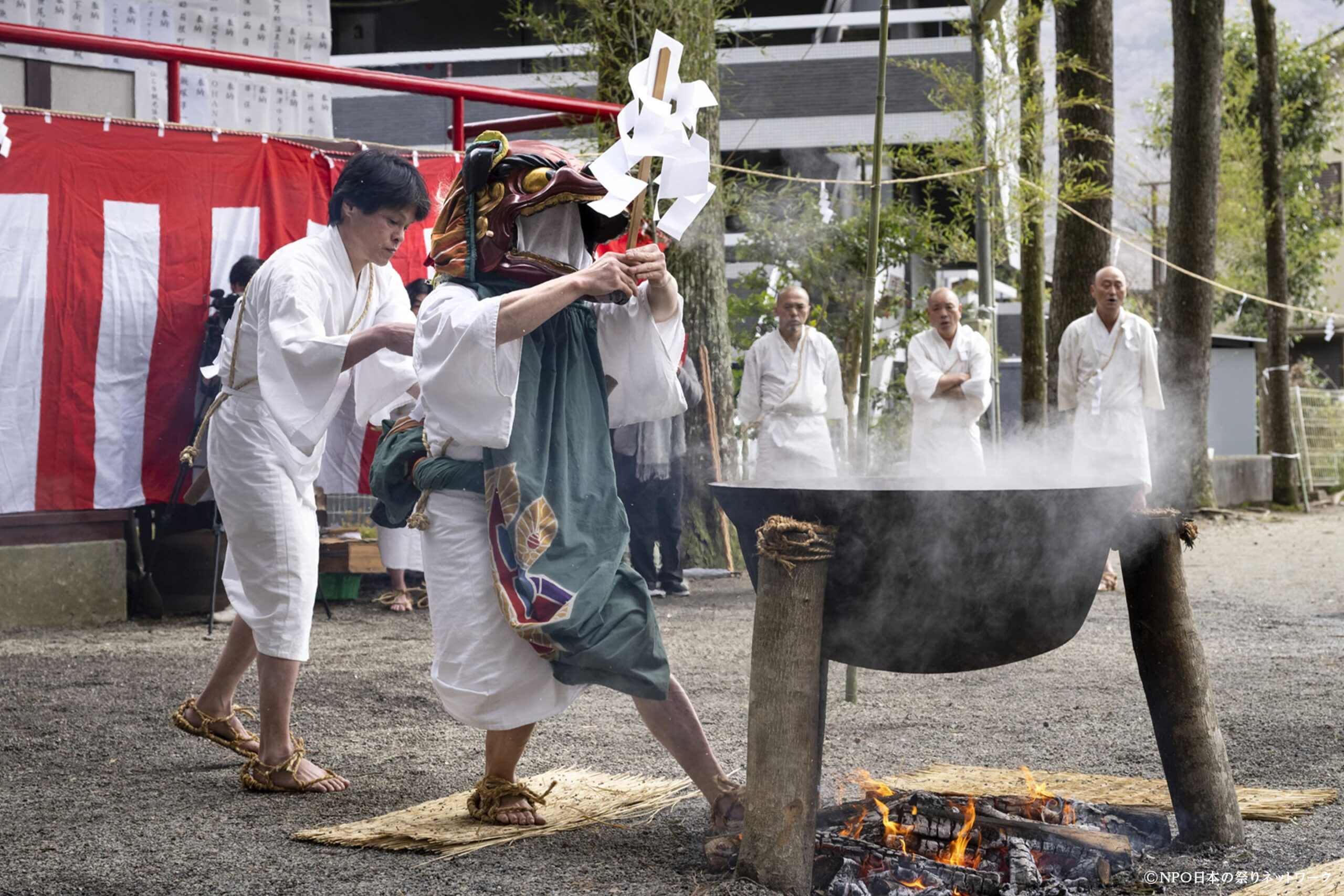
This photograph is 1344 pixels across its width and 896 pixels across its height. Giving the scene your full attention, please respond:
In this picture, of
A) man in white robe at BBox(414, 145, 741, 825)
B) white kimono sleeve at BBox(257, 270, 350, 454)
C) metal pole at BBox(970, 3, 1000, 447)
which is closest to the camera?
man in white robe at BBox(414, 145, 741, 825)

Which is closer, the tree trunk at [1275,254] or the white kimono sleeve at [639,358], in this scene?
the white kimono sleeve at [639,358]

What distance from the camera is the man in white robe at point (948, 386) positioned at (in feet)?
26.9

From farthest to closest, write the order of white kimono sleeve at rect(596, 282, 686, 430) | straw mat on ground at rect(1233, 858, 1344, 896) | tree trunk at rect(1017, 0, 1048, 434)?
tree trunk at rect(1017, 0, 1048, 434) → white kimono sleeve at rect(596, 282, 686, 430) → straw mat on ground at rect(1233, 858, 1344, 896)

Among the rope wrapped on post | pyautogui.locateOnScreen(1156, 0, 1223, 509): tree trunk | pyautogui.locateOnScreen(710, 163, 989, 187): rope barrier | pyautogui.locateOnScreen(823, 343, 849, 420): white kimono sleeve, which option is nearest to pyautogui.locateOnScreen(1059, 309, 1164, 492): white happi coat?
pyautogui.locateOnScreen(710, 163, 989, 187): rope barrier

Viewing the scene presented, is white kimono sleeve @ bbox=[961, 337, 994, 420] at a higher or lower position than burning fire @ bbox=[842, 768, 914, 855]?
higher

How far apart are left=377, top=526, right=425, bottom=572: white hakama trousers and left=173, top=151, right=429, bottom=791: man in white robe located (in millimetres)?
3499

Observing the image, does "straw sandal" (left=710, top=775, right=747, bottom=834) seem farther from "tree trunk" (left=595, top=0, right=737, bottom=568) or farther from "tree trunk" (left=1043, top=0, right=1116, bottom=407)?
"tree trunk" (left=1043, top=0, right=1116, bottom=407)

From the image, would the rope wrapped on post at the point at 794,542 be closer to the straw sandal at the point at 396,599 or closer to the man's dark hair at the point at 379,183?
the man's dark hair at the point at 379,183

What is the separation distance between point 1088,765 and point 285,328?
8.57ft

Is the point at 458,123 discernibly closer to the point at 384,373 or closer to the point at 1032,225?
the point at 384,373

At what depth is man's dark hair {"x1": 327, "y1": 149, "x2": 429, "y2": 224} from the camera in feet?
11.5

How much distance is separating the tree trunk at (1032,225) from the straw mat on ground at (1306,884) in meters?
8.23

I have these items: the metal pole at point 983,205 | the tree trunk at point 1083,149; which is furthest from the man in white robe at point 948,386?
the tree trunk at point 1083,149

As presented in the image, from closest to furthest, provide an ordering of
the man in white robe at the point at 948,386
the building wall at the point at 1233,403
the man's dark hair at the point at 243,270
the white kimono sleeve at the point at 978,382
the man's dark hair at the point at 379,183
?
1. the man's dark hair at the point at 379,183
2. the man's dark hair at the point at 243,270
3. the white kimono sleeve at the point at 978,382
4. the man in white robe at the point at 948,386
5. the building wall at the point at 1233,403
